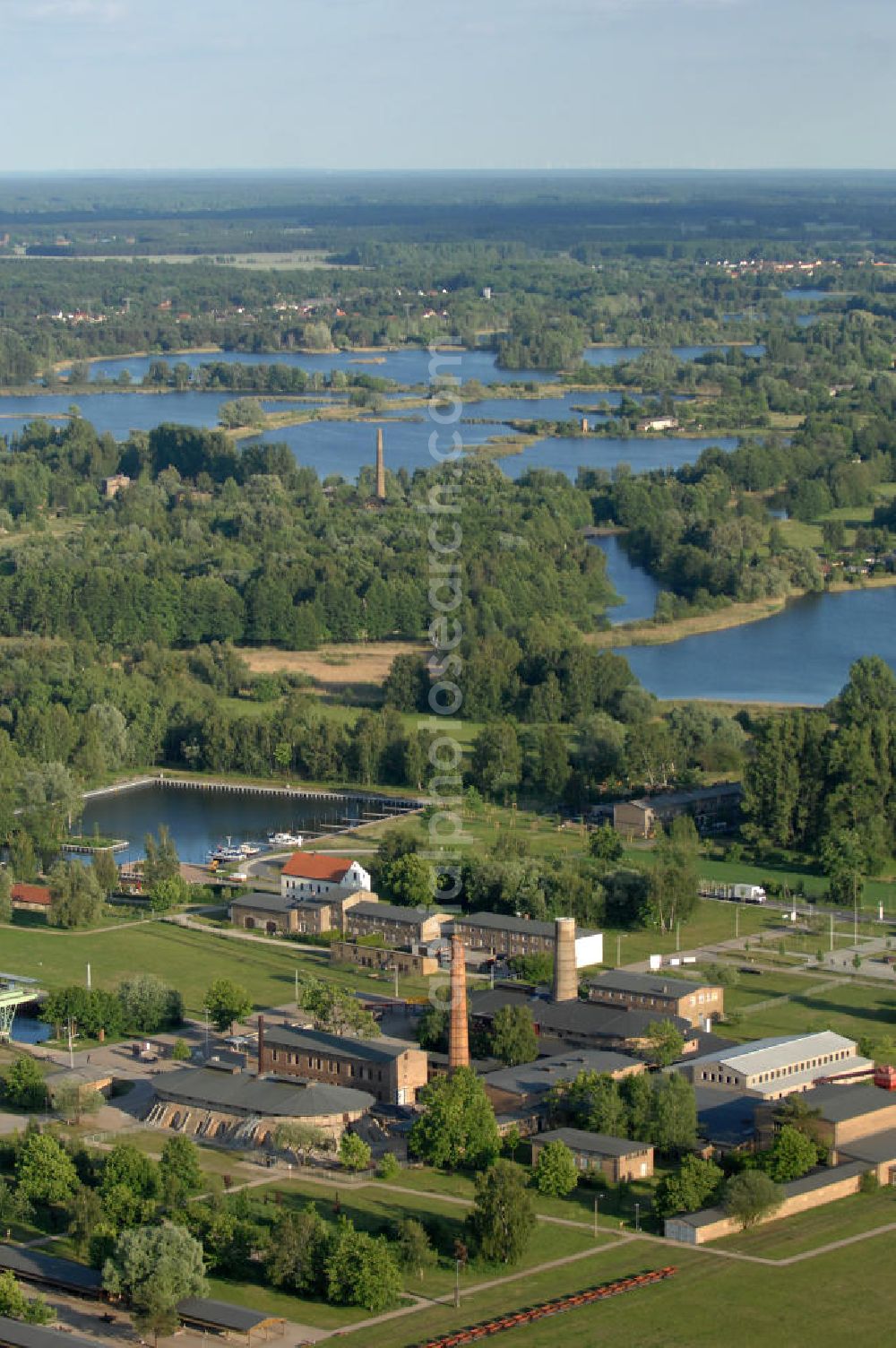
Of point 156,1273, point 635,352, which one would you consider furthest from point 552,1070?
point 635,352

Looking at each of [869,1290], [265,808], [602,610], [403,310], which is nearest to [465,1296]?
[869,1290]

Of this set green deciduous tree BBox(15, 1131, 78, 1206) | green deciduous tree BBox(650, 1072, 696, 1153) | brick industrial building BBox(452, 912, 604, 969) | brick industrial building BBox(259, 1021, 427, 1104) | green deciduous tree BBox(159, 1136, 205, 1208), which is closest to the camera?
green deciduous tree BBox(159, 1136, 205, 1208)

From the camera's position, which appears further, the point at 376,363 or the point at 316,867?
the point at 376,363

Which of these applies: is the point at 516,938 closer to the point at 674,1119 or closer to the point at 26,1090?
the point at 674,1119

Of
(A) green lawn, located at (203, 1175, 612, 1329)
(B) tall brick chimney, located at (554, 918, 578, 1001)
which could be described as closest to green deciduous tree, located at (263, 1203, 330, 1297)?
(A) green lawn, located at (203, 1175, 612, 1329)

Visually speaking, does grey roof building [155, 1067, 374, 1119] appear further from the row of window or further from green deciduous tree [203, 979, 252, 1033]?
green deciduous tree [203, 979, 252, 1033]

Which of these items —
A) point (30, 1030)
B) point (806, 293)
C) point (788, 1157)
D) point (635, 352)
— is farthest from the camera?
point (806, 293)

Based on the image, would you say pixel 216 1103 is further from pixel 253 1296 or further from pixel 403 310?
pixel 403 310
